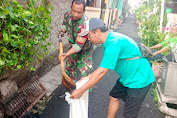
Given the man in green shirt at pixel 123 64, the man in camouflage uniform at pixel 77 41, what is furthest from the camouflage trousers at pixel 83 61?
the man in green shirt at pixel 123 64

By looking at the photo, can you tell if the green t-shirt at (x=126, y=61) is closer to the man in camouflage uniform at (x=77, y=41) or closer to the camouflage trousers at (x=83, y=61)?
the man in camouflage uniform at (x=77, y=41)

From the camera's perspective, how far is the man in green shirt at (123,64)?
5.56 feet

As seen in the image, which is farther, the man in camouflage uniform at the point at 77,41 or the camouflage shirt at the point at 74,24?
the camouflage shirt at the point at 74,24

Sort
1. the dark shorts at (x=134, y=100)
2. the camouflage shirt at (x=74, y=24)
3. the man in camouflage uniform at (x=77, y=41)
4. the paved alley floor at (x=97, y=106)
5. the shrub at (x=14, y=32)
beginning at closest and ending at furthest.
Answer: the shrub at (x=14, y=32) < the dark shorts at (x=134, y=100) < the man in camouflage uniform at (x=77, y=41) < the camouflage shirt at (x=74, y=24) < the paved alley floor at (x=97, y=106)

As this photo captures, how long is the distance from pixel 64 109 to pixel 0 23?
200 cm

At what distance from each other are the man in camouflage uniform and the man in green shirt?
25.3 inches

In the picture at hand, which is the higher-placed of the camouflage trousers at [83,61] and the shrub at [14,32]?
the shrub at [14,32]

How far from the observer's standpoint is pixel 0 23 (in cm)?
166

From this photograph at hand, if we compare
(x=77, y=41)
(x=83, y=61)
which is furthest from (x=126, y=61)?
(x=83, y=61)

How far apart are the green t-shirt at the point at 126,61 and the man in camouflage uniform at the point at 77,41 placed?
825mm

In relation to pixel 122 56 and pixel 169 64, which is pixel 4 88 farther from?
pixel 169 64

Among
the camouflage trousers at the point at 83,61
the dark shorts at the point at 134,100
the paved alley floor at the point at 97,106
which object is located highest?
the camouflage trousers at the point at 83,61

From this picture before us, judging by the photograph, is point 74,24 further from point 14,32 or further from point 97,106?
point 97,106

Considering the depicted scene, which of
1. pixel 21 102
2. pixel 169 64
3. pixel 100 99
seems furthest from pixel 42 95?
Result: pixel 169 64
